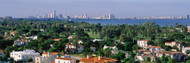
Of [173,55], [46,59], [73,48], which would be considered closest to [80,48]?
[73,48]

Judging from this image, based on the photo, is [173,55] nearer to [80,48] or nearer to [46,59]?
[80,48]

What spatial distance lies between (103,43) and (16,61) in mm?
12708

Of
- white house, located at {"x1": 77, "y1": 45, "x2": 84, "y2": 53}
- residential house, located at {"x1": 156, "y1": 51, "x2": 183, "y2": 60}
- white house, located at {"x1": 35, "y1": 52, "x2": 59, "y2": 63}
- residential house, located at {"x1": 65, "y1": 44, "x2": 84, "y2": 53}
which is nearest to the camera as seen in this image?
white house, located at {"x1": 35, "y1": 52, "x2": 59, "y2": 63}

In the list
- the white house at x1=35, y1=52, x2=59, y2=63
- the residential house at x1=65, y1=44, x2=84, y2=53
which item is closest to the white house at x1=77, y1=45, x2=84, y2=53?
the residential house at x1=65, y1=44, x2=84, y2=53

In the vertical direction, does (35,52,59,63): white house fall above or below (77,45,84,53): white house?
above

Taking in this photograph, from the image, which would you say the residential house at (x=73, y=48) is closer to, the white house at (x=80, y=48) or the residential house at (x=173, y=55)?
the white house at (x=80, y=48)

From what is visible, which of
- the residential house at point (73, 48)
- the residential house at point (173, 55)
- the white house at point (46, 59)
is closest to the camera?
the white house at point (46, 59)

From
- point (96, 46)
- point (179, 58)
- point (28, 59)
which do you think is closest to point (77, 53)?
point (96, 46)

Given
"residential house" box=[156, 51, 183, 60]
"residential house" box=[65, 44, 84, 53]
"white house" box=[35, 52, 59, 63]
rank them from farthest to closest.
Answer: "residential house" box=[65, 44, 84, 53] → "residential house" box=[156, 51, 183, 60] → "white house" box=[35, 52, 59, 63]

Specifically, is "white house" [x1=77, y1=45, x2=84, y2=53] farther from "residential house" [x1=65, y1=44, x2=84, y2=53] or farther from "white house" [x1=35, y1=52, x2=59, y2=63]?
"white house" [x1=35, y1=52, x2=59, y2=63]

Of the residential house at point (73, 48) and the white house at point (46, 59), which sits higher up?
the white house at point (46, 59)

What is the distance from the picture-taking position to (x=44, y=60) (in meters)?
22.0

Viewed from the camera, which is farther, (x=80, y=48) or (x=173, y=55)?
(x=80, y=48)

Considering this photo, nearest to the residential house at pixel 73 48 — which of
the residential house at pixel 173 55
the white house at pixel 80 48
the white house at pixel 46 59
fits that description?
the white house at pixel 80 48
